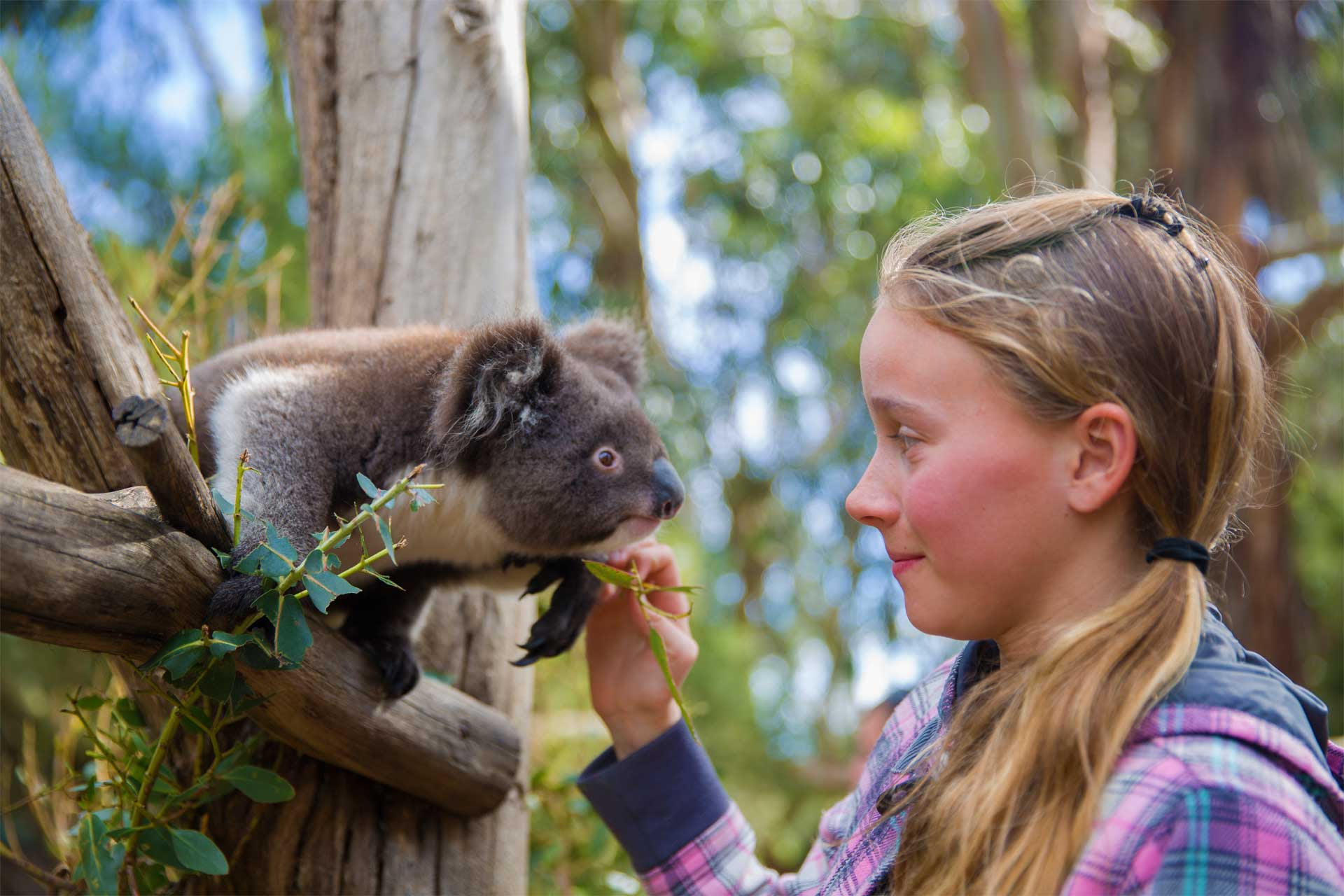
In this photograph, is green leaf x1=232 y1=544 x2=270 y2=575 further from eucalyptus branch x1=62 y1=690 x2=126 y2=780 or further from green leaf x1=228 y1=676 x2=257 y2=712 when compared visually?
eucalyptus branch x1=62 y1=690 x2=126 y2=780

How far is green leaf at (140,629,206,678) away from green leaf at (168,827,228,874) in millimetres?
306

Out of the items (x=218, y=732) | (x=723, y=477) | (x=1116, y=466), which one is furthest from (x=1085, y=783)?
(x=723, y=477)

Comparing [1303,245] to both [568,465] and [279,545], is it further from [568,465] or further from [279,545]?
[279,545]

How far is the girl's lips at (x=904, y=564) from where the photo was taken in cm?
131

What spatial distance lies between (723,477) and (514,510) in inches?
299

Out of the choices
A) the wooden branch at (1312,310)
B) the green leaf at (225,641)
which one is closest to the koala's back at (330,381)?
the green leaf at (225,641)

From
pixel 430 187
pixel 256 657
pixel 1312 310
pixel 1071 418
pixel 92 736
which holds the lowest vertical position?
pixel 1312 310

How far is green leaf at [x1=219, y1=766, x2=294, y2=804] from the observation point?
5.09 feet

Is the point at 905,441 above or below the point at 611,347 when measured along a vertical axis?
above

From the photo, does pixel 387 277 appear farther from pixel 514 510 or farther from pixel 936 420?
pixel 936 420

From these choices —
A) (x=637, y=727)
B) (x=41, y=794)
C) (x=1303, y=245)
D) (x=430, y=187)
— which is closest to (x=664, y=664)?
(x=637, y=727)

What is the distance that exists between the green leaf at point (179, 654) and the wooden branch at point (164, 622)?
0.02 metres

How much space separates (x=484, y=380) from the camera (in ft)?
6.06

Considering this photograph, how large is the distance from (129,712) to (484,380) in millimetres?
763
